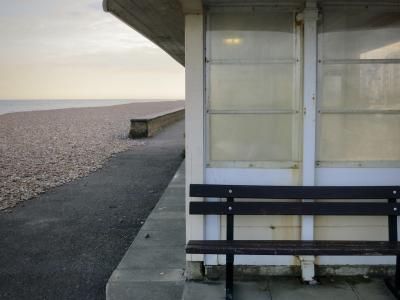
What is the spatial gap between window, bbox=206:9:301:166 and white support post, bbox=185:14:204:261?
12 cm

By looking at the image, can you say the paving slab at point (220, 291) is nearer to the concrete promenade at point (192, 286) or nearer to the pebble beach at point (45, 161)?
the concrete promenade at point (192, 286)

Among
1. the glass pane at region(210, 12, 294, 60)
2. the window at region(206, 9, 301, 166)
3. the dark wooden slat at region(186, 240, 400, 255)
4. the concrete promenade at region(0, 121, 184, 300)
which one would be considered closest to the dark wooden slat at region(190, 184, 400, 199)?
the window at region(206, 9, 301, 166)

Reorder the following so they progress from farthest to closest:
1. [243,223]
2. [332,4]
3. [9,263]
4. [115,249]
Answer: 1. [115,249]
2. [9,263]
3. [243,223]
4. [332,4]

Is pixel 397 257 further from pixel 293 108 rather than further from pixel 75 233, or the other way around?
pixel 75 233

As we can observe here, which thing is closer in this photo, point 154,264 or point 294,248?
point 294,248

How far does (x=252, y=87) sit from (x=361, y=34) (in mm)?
1078

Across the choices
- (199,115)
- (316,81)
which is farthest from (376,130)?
(199,115)

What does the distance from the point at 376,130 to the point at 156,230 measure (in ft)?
10.1

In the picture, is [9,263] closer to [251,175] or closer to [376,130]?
[251,175]

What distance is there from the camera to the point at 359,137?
14.2 ft

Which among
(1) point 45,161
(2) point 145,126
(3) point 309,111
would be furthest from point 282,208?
(2) point 145,126

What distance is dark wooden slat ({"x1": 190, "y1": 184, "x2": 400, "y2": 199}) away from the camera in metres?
4.11

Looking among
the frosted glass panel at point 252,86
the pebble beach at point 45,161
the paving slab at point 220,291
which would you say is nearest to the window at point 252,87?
the frosted glass panel at point 252,86

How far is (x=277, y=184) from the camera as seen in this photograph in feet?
14.3
